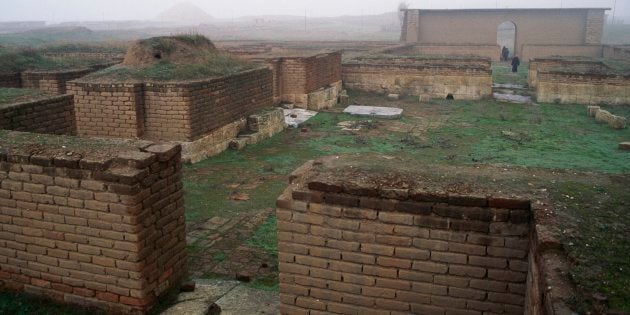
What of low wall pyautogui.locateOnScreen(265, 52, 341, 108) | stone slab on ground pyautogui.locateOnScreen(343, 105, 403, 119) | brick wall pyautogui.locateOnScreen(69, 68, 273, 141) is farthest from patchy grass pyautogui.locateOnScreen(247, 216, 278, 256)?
low wall pyautogui.locateOnScreen(265, 52, 341, 108)

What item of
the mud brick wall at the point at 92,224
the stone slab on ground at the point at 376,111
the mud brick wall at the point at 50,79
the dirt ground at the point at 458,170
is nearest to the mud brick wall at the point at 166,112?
the dirt ground at the point at 458,170

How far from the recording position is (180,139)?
29.7ft

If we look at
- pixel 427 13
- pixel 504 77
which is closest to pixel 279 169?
pixel 504 77

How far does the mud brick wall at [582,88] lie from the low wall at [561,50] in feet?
46.4

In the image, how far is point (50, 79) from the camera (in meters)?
10.4

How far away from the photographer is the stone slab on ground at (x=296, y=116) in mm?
12992

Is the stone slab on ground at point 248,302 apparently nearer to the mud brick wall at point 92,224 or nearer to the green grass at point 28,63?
the mud brick wall at point 92,224

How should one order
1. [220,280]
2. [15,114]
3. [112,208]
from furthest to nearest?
[15,114] → [220,280] → [112,208]

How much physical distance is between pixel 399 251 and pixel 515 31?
32170mm

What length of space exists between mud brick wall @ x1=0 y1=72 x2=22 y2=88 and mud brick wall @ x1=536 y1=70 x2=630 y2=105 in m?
15.0

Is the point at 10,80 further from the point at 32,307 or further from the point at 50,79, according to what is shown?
the point at 32,307

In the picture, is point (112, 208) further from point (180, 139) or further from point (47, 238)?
point (180, 139)

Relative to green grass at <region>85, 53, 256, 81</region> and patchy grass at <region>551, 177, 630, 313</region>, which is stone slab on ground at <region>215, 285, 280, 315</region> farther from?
green grass at <region>85, 53, 256, 81</region>

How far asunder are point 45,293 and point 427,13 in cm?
3162
